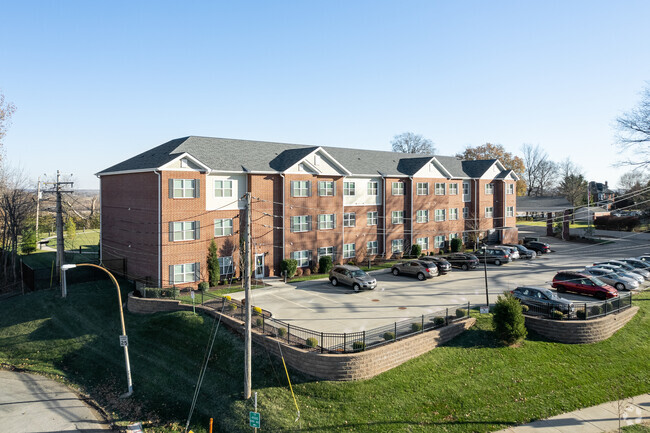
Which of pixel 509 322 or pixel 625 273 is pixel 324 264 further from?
pixel 625 273

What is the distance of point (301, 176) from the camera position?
3675cm

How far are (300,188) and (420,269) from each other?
12238 mm

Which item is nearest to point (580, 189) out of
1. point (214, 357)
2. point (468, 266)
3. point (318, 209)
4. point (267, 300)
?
point (468, 266)

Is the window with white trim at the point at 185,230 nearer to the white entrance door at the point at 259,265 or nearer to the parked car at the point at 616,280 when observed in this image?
the white entrance door at the point at 259,265

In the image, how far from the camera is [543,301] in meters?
25.0

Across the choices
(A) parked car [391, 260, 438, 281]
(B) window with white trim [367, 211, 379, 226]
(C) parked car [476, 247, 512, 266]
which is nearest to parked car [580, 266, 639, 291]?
(C) parked car [476, 247, 512, 266]

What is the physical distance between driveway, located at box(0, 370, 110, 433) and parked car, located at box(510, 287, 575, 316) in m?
23.0

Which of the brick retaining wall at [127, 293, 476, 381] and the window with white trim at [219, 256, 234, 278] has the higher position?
the window with white trim at [219, 256, 234, 278]

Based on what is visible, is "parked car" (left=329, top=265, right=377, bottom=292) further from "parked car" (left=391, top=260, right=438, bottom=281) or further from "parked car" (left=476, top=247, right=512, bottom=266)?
"parked car" (left=476, top=247, right=512, bottom=266)

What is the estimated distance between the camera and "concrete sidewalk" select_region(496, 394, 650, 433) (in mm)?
16594

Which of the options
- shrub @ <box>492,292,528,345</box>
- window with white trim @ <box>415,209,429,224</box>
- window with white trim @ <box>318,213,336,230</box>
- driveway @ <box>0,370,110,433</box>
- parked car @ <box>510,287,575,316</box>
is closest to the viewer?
driveway @ <box>0,370,110,433</box>

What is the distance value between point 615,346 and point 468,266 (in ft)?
53.9

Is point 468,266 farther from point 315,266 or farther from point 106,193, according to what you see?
point 106,193

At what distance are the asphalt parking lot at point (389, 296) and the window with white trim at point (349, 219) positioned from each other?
18.9ft
